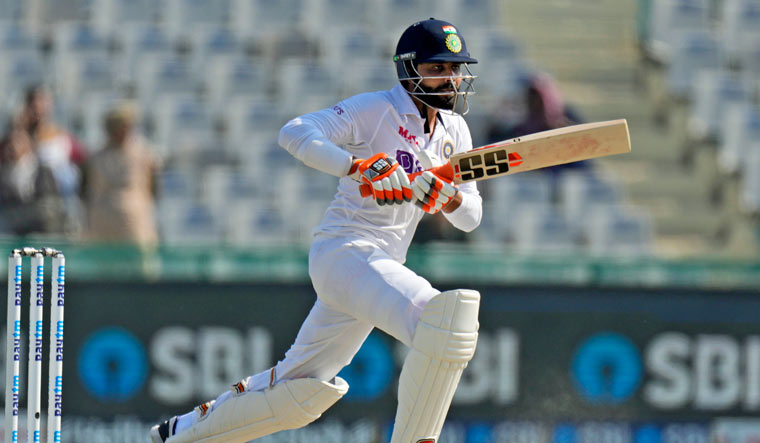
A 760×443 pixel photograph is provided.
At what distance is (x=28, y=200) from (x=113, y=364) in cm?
158

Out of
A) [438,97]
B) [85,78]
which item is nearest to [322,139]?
[438,97]

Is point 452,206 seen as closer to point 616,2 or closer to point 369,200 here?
point 369,200

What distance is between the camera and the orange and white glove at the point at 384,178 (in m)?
3.83

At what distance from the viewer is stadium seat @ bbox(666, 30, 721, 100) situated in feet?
32.9

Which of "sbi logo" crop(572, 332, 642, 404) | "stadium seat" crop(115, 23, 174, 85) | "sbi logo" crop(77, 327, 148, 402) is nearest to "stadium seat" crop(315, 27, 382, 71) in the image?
"stadium seat" crop(115, 23, 174, 85)

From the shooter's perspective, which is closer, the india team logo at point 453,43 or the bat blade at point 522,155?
the bat blade at point 522,155

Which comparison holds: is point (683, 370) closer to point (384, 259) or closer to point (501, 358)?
point (501, 358)

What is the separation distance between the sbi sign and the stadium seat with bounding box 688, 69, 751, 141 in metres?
3.38

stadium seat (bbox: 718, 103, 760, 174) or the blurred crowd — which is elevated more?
stadium seat (bbox: 718, 103, 760, 174)

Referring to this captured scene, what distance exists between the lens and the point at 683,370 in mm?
6496

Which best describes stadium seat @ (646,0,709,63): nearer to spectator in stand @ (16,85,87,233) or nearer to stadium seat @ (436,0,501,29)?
stadium seat @ (436,0,501,29)

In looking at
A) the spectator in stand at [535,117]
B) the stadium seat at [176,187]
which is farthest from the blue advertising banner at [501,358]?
the stadium seat at [176,187]

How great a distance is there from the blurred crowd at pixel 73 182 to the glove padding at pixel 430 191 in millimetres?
3384

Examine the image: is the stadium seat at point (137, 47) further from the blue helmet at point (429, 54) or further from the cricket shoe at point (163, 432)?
the blue helmet at point (429, 54)
